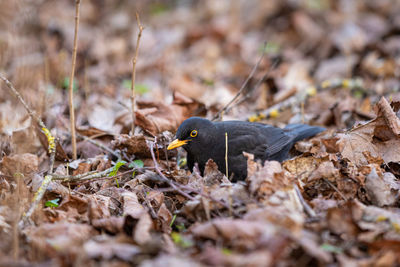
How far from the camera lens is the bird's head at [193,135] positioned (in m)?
4.11

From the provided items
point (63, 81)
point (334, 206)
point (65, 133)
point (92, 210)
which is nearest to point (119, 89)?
point (63, 81)

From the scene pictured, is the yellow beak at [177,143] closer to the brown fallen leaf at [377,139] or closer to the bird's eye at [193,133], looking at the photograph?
the bird's eye at [193,133]

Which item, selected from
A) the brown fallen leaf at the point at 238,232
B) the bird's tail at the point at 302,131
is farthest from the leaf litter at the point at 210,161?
the bird's tail at the point at 302,131

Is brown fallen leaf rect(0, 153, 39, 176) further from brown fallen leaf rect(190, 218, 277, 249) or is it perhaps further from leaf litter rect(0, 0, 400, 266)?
brown fallen leaf rect(190, 218, 277, 249)

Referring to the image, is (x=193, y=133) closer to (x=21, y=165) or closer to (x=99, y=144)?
(x=99, y=144)

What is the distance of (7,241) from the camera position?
99.6 inches

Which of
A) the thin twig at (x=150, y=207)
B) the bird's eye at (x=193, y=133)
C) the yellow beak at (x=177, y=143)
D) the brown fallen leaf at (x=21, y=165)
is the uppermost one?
the bird's eye at (x=193, y=133)

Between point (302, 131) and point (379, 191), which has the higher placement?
point (379, 191)

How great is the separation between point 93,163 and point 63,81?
9.85 ft

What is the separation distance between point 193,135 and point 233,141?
0.46 m

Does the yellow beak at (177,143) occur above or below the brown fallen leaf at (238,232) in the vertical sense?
below

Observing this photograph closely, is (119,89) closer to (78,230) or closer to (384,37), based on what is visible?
(78,230)

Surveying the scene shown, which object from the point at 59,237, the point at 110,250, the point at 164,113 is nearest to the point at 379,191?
the point at 110,250

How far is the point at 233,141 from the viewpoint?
4.33 m
